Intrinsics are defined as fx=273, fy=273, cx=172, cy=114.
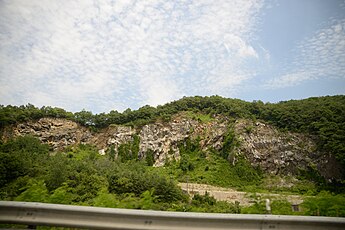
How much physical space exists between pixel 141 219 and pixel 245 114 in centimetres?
5530

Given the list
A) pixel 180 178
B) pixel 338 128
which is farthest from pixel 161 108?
pixel 338 128

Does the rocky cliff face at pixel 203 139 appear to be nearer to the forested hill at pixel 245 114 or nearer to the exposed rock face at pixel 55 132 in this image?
the exposed rock face at pixel 55 132

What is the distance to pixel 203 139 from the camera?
55.6 meters

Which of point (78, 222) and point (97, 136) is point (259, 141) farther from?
point (78, 222)

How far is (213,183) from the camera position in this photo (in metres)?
44.7

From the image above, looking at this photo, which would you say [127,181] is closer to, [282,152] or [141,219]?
[141,219]

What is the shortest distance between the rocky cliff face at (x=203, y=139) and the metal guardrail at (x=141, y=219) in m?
46.6

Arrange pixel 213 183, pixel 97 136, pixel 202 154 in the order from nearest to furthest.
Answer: pixel 213 183 → pixel 202 154 → pixel 97 136

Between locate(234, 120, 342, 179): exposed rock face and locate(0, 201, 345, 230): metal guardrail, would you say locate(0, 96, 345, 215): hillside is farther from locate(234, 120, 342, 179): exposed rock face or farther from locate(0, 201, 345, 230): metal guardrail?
locate(0, 201, 345, 230): metal guardrail

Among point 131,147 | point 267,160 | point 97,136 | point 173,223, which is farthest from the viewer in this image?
point 97,136

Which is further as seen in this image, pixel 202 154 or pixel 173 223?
pixel 202 154

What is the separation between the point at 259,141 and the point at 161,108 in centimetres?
2361

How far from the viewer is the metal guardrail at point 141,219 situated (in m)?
3.59

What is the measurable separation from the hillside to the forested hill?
0.18 m
